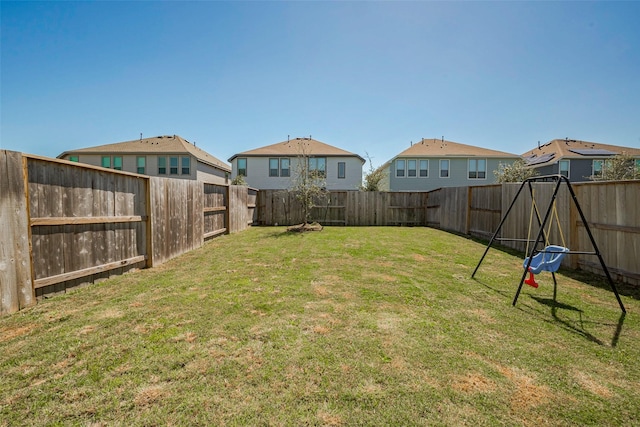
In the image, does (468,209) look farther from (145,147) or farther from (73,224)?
(145,147)

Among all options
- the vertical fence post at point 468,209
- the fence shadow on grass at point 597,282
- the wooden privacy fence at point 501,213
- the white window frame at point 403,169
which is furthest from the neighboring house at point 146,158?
the fence shadow on grass at point 597,282

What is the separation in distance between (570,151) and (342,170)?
64.7ft

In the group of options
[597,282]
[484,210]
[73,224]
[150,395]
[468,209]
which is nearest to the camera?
[150,395]

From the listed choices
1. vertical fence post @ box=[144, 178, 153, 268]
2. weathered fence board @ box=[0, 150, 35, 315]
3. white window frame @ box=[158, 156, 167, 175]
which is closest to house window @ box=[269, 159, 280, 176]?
white window frame @ box=[158, 156, 167, 175]

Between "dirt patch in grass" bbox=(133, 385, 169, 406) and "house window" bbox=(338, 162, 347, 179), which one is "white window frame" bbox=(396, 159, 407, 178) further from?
"dirt patch in grass" bbox=(133, 385, 169, 406)

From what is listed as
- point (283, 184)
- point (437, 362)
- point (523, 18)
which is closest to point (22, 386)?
point (437, 362)

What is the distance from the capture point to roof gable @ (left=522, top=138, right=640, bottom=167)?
71.7 ft

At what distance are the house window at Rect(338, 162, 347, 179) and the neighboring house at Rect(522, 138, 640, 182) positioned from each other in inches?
588

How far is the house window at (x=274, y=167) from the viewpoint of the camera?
22.7 metres

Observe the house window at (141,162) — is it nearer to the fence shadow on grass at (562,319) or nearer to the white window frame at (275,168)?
the white window frame at (275,168)

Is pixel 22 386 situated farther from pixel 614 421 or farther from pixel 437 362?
pixel 614 421

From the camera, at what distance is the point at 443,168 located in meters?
22.8

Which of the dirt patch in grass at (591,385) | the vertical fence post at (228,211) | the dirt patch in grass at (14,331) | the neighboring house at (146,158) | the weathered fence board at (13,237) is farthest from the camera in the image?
the neighboring house at (146,158)

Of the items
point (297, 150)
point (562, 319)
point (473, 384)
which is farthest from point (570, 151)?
point (473, 384)
